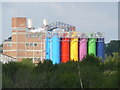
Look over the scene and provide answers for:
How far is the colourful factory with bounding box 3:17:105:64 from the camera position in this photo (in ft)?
247

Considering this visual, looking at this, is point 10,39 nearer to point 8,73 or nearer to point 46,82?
point 8,73

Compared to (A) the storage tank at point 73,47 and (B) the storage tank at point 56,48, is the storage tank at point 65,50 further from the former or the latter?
(B) the storage tank at point 56,48

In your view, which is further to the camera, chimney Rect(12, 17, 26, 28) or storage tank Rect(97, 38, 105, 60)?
chimney Rect(12, 17, 26, 28)

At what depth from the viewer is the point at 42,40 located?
90062 millimetres

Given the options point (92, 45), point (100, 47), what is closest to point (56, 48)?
point (92, 45)

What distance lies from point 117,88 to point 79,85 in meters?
3.44

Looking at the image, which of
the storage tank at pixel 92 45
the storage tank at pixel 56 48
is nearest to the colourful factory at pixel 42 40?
the storage tank at pixel 92 45

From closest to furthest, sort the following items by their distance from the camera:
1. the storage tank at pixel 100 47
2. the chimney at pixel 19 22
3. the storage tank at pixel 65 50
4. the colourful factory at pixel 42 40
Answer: the storage tank at pixel 65 50, the storage tank at pixel 100 47, the colourful factory at pixel 42 40, the chimney at pixel 19 22

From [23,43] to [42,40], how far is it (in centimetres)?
377

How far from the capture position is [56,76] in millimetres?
32375

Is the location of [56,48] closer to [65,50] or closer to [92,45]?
[65,50]

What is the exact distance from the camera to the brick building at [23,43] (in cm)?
8862

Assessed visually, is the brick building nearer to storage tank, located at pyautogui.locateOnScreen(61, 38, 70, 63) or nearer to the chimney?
the chimney

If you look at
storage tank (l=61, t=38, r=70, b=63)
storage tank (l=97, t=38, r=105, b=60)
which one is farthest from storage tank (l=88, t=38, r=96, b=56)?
storage tank (l=61, t=38, r=70, b=63)
